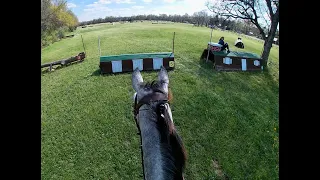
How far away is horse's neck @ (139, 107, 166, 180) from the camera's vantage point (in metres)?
1.92

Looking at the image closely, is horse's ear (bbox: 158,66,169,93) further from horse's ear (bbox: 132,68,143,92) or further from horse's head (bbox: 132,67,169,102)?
horse's ear (bbox: 132,68,143,92)

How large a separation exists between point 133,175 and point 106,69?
23.1ft

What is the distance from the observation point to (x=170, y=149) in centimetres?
199

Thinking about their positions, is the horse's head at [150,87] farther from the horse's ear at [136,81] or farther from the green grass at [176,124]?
the green grass at [176,124]

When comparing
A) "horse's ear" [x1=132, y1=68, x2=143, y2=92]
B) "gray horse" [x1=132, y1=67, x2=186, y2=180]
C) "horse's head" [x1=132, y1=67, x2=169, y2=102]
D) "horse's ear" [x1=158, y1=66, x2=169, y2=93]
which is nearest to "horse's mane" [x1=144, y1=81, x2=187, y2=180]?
"gray horse" [x1=132, y1=67, x2=186, y2=180]

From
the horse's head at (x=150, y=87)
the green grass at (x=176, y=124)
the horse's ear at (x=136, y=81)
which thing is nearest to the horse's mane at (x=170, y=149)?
the horse's head at (x=150, y=87)

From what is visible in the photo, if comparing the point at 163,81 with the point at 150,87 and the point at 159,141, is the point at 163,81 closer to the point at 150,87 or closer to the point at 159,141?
the point at 150,87

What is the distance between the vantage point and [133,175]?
7.32 m

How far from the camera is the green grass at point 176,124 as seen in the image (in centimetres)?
767

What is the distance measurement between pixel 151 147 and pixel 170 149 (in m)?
0.16

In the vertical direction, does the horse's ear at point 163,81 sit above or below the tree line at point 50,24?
below
